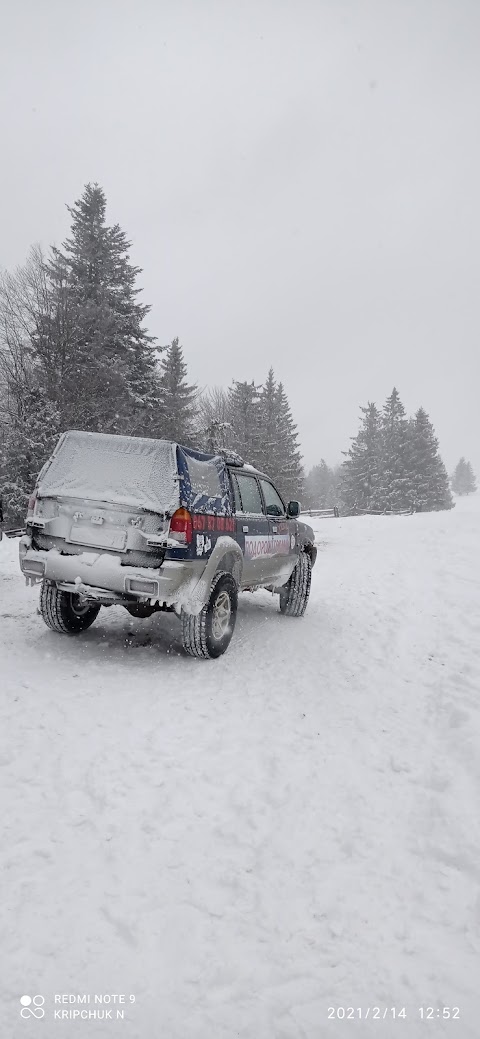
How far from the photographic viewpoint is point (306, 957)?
1.98 metres

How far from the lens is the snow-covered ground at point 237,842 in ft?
5.95

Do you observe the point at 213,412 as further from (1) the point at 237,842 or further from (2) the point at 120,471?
(1) the point at 237,842

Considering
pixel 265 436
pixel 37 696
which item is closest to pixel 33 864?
pixel 37 696

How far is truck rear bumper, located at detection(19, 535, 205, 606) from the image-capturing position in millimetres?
4512

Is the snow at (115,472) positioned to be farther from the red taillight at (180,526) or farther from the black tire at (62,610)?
the black tire at (62,610)

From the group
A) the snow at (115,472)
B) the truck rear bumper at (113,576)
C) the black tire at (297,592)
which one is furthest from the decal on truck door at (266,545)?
the snow at (115,472)

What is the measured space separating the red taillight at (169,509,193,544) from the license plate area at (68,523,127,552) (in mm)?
439

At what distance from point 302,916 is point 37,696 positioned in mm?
2581

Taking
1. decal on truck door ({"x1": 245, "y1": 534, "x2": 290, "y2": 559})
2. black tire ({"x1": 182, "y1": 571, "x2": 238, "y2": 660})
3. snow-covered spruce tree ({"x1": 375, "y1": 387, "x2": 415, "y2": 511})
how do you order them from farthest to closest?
snow-covered spruce tree ({"x1": 375, "y1": 387, "x2": 415, "y2": 511}) → decal on truck door ({"x1": 245, "y1": 534, "x2": 290, "y2": 559}) → black tire ({"x1": 182, "y1": 571, "x2": 238, "y2": 660})

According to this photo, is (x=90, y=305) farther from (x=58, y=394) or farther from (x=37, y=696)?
(x=37, y=696)

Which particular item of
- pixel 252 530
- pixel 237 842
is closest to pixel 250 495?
pixel 252 530

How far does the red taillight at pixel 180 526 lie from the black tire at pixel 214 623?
715 mm

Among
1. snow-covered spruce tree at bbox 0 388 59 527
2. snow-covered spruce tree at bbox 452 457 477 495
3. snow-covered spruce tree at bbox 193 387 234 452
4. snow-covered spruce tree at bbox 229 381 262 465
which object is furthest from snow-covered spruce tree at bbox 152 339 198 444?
snow-covered spruce tree at bbox 452 457 477 495
